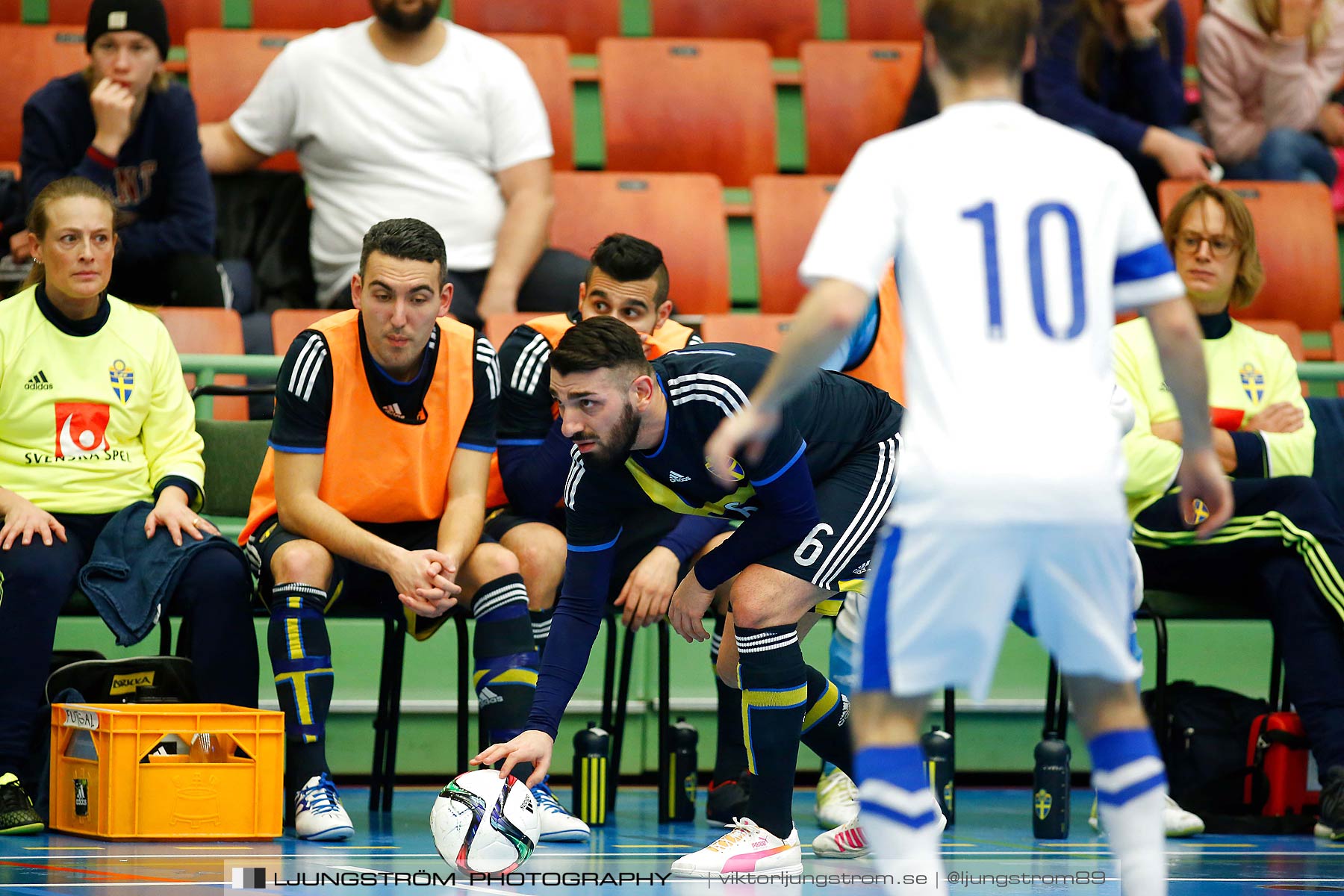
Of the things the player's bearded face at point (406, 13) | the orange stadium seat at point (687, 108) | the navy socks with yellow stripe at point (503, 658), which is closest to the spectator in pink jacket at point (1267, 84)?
the orange stadium seat at point (687, 108)

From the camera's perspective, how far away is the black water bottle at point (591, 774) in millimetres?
4809

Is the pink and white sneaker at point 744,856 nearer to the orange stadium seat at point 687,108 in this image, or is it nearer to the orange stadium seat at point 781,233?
the orange stadium seat at point 781,233

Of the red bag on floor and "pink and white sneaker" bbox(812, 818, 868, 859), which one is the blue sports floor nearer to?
"pink and white sneaker" bbox(812, 818, 868, 859)

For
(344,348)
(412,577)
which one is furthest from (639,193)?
(412,577)

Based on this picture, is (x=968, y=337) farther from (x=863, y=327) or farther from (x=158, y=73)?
(x=158, y=73)

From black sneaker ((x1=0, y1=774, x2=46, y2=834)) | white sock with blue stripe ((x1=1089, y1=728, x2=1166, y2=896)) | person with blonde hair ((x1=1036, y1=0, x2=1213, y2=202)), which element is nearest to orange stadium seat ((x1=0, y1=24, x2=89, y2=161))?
black sneaker ((x1=0, y1=774, x2=46, y2=834))

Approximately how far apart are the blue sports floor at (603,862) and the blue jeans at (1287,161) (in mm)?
3754

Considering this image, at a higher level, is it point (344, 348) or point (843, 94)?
point (843, 94)

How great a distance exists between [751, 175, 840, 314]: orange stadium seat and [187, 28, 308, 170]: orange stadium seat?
2001mm

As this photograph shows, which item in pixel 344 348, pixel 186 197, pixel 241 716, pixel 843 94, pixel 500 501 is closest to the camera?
pixel 241 716

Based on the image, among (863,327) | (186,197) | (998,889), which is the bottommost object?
(998,889)

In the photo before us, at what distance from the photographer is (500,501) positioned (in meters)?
5.34

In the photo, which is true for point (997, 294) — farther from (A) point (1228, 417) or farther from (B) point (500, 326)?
(B) point (500, 326)

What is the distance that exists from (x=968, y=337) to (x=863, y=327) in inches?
92.4
